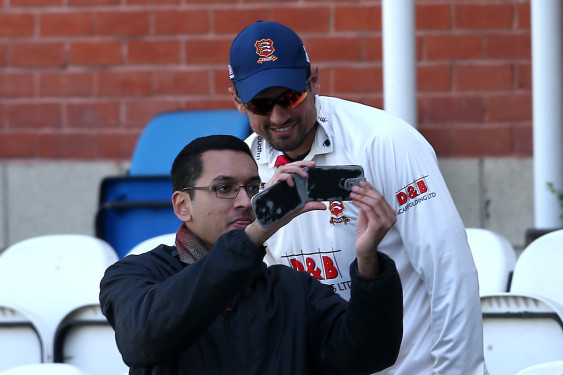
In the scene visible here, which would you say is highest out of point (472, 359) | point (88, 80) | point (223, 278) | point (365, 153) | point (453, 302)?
point (88, 80)

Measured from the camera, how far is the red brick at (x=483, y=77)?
506cm

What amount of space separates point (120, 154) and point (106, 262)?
1.69 metres

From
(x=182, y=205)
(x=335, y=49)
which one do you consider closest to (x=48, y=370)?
(x=182, y=205)

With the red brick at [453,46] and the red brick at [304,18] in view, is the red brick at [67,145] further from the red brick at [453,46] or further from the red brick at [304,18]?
the red brick at [453,46]

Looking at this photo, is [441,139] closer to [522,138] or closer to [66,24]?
[522,138]

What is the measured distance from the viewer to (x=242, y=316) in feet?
6.16

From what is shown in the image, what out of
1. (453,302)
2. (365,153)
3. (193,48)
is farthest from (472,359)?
(193,48)

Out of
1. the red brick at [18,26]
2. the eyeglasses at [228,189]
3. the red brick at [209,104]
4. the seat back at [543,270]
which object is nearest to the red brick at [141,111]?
the red brick at [209,104]

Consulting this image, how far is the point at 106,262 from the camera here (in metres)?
3.74

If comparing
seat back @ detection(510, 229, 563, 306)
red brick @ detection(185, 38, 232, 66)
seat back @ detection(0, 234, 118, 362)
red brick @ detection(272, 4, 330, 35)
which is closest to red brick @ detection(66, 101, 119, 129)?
red brick @ detection(185, 38, 232, 66)

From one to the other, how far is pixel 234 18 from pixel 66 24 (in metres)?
0.93

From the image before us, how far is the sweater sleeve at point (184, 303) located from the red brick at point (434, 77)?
349cm

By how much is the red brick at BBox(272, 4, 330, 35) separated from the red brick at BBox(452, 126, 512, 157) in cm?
90

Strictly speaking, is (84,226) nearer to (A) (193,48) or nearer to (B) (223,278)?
(A) (193,48)
